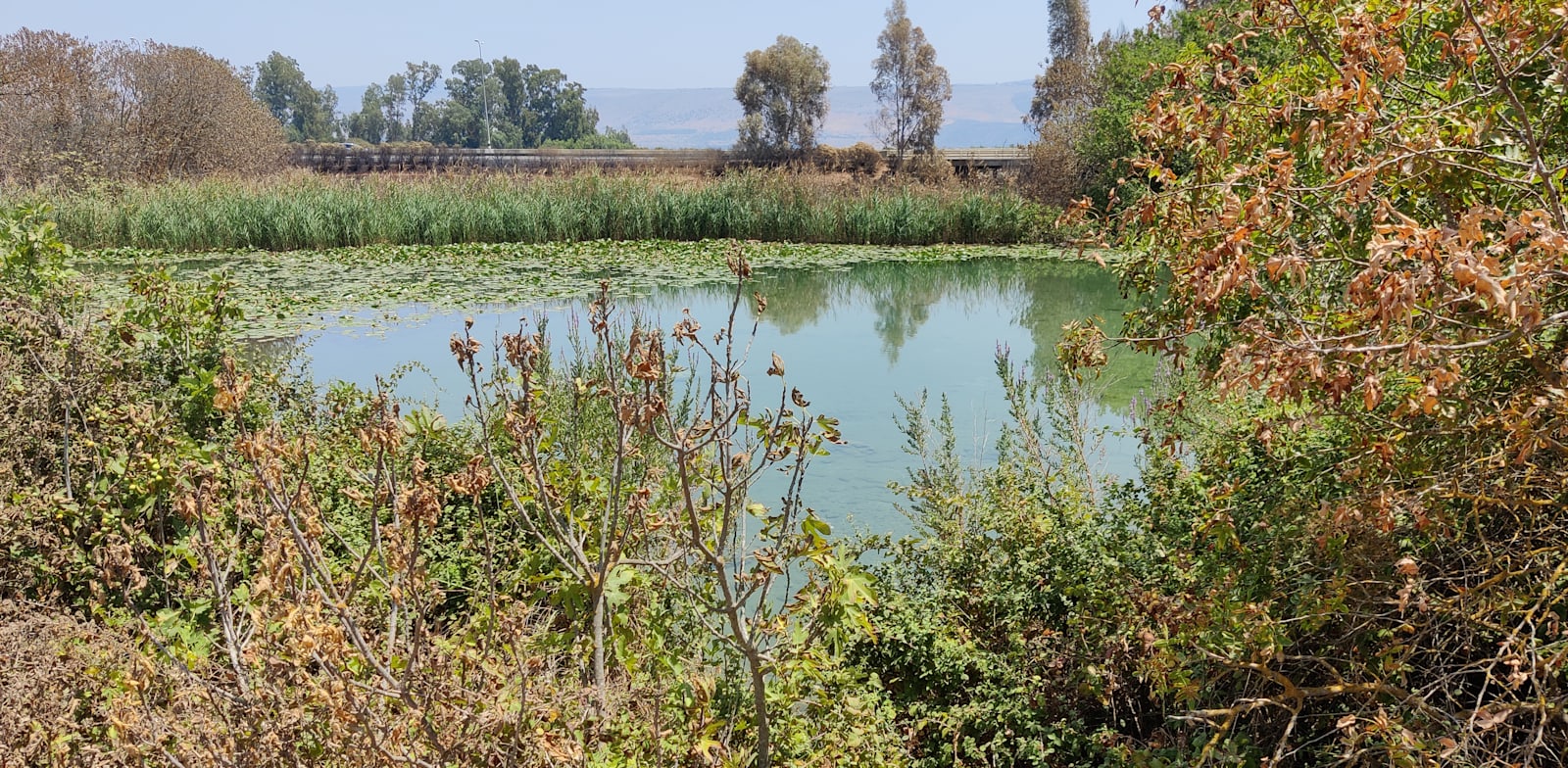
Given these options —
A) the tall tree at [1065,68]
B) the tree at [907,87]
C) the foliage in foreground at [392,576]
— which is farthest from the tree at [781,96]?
the foliage in foreground at [392,576]

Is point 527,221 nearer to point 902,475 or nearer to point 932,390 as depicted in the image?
point 932,390

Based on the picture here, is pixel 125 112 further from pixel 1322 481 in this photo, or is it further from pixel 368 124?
pixel 368 124

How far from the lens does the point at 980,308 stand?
1302 cm

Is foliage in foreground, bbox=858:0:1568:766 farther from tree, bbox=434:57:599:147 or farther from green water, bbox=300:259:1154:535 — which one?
tree, bbox=434:57:599:147

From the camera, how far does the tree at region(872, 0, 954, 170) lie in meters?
43.2

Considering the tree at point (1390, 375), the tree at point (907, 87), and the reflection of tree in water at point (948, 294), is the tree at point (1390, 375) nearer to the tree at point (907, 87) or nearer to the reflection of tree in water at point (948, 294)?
the reflection of tree in water at point (948, 294)

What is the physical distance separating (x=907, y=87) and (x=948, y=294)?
31218mm

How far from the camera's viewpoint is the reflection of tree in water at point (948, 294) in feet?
37.4

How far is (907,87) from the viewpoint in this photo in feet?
143

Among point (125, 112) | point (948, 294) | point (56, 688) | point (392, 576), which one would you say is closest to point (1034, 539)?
point (392, 576)

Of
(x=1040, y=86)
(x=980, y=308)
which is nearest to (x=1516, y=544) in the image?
(x=980, y=308)

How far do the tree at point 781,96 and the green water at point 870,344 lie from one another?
2826cm

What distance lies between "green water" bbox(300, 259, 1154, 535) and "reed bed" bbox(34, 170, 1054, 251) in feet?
11.2

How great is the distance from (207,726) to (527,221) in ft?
57.0
